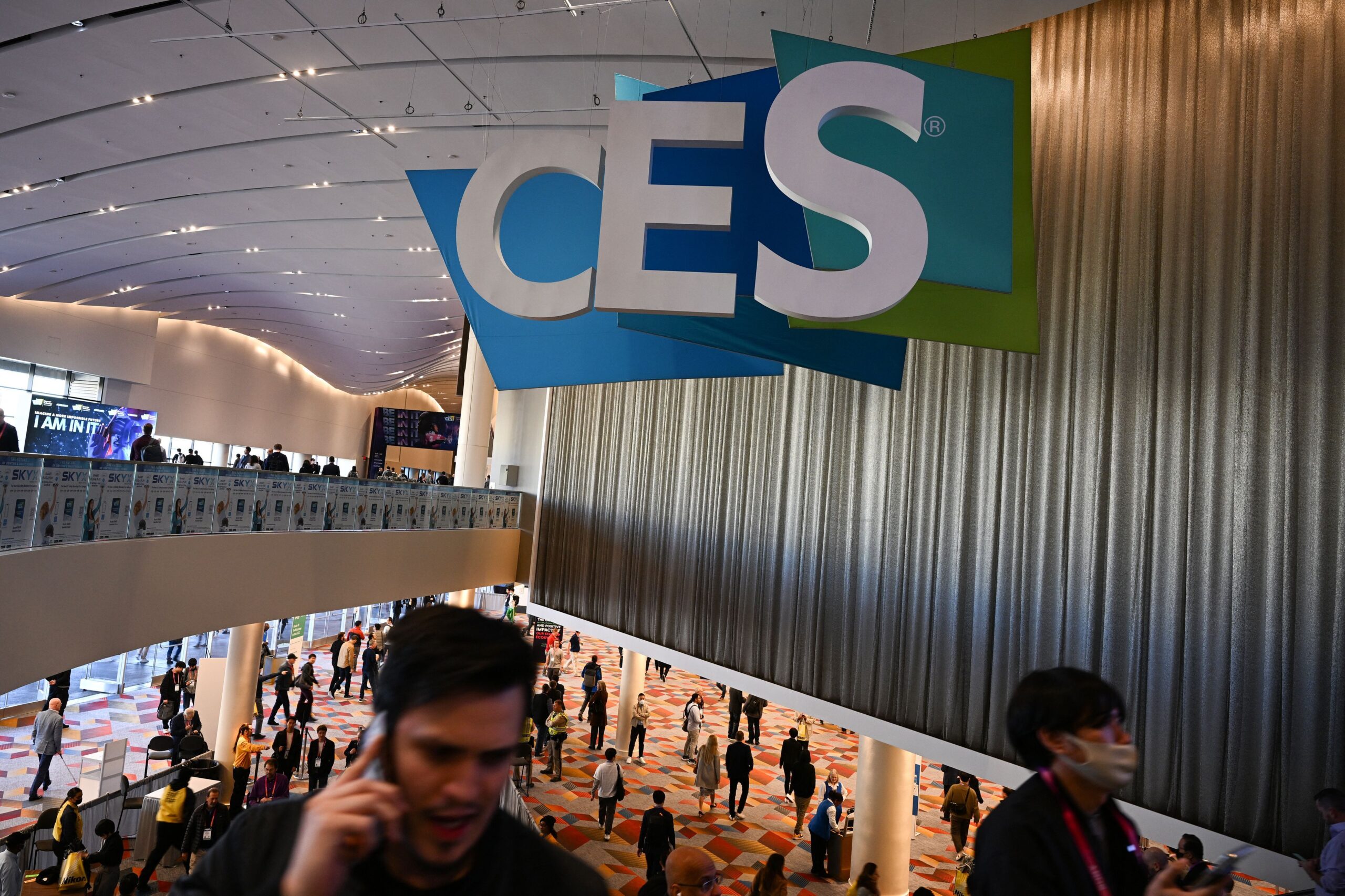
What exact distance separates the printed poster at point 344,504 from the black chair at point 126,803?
4.07 metres

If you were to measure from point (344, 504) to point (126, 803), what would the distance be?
15.4ft

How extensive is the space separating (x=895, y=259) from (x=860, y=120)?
1039 mm

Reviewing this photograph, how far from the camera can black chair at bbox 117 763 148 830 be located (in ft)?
34.2

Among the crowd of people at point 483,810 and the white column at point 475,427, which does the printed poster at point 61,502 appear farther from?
the white column at point 475,427

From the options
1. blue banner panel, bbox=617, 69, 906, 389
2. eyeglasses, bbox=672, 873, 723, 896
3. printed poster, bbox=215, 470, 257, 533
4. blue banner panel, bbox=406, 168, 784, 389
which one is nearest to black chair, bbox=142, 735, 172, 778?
printed poster, bbox=215, 470, 257, 533

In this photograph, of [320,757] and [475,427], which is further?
[475,427]

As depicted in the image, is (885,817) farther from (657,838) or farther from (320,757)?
(320,757)

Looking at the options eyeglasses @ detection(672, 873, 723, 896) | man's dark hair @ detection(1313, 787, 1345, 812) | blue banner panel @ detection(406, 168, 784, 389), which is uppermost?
blue banner panel @ detection(406, 168, 784, 389)

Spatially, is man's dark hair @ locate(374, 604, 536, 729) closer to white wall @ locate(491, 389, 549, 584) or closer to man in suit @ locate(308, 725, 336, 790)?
man in suit @ locate(308, 725, 336, 790)

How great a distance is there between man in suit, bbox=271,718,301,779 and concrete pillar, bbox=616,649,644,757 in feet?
20.3

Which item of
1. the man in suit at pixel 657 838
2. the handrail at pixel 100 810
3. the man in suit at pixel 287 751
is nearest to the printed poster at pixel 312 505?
the man in suit at pixel 287 751

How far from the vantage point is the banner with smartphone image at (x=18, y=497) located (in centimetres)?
618

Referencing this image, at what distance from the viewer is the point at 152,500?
8469 mm

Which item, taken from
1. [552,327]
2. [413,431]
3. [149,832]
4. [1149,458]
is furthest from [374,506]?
[413,431]
